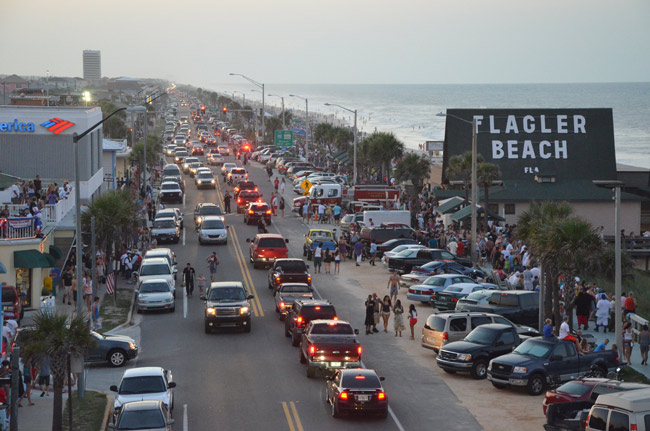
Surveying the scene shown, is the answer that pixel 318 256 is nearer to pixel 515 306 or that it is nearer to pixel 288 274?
pixel 288 274

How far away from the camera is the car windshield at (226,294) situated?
113 ft

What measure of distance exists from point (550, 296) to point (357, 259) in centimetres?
1739

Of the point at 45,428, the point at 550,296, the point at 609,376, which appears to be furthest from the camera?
the point at 550,296

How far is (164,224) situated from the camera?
180ft

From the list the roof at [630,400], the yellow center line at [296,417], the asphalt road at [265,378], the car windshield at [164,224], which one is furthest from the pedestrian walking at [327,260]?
the roof at [630,400]

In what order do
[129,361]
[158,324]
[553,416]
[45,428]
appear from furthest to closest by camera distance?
[158,324] < [129,361] < [45,428] < [553,416]

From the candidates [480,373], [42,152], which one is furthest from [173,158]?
[480,373]

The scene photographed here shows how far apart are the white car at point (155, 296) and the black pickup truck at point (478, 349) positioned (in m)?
12.9

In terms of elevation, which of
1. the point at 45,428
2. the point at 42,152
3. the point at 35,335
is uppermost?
the point at 42,152

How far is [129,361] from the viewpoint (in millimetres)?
29922

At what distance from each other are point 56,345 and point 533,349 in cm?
1269

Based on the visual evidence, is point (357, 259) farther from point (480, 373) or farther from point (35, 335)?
point (35, 335)

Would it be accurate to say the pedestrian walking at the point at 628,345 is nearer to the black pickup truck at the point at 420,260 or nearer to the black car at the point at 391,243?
the black pickup truck at the point at 420,260

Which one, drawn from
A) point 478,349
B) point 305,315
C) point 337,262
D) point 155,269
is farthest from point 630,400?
point 337,262
